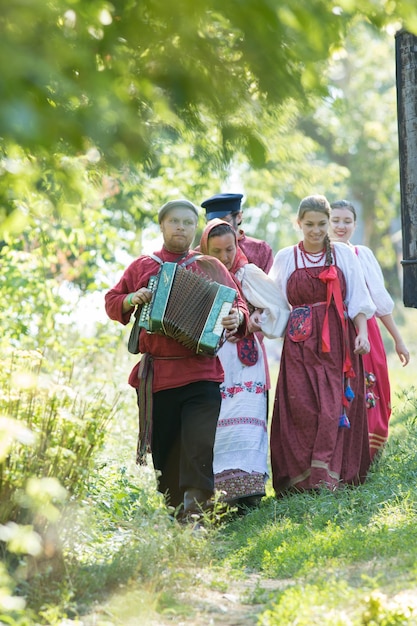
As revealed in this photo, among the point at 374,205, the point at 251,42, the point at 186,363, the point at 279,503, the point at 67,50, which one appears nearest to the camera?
the point at 67,50

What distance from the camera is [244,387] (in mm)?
7305

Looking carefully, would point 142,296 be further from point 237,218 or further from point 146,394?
point 237,218

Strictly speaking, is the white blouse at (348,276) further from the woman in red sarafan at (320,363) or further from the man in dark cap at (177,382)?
the man in dark cap at (177,382)

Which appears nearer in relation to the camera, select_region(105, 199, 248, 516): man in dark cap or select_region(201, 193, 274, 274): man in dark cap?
select_region(105, 199, 248, 516): man in dark cap

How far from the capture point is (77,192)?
4.30 metres

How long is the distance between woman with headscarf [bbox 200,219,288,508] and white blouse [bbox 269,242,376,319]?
0.37 ft

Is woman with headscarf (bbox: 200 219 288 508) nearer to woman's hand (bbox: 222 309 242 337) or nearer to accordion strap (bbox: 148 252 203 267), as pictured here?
accordion strap (bbox: 148 252 203 267)

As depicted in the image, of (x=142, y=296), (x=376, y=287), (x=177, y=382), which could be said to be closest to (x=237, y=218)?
(x=376, y=287)

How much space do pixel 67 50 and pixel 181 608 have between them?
2366 mm

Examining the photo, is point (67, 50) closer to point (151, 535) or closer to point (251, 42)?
point (251, 42)

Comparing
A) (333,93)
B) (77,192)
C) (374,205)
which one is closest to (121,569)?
(77,192)

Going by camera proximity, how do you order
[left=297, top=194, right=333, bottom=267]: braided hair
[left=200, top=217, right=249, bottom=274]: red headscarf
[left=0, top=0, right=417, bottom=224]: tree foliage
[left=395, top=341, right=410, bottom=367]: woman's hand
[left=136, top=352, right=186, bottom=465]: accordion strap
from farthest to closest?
1. [left=395, top=341, right=410, bottom=367]: woman's hand
2. [left=297, top=194, right=333, bottom=267]: braided hair
3. [left=200, top=217, right=249, bottom=274]: red headscarf
4. [left=136, top=352, right=186, bottom=465]: accordion strap
5. [left=0, top=0, right=417, bottom=224]: tree foliage

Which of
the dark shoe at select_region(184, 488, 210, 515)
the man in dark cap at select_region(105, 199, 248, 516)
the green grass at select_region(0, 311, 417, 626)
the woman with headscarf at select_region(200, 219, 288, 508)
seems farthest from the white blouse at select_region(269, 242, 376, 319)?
the dark shoe at select_region(184, 488, 210, 515)

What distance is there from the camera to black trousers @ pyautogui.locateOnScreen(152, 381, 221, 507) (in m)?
6.27
